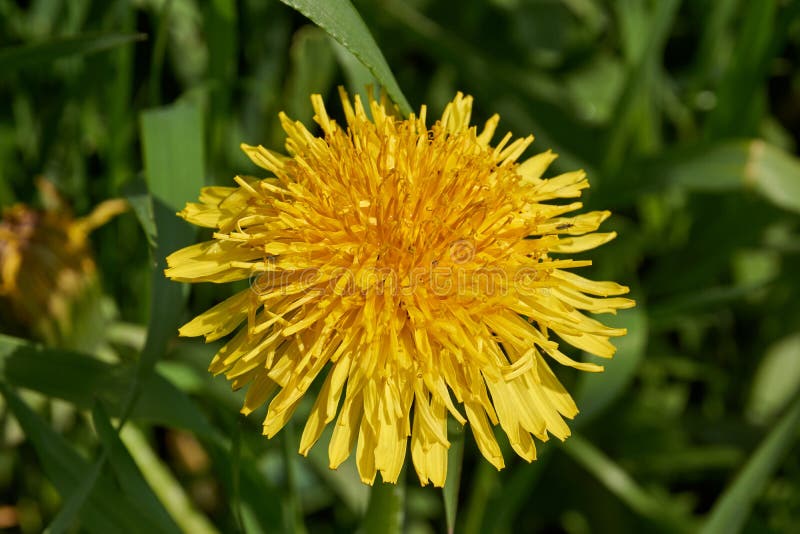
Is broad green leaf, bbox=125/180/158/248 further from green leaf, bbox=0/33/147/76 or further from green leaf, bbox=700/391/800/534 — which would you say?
green leaf, bbox=700/391/800/534

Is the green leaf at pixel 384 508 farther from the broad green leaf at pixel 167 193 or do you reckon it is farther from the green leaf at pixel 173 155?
the green leaf at pixel 173 155

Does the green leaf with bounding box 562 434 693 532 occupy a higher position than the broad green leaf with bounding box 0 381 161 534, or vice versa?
the broad green leaf with bounding box 0 381 161 534

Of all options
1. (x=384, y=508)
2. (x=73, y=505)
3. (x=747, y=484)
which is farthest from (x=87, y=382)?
(x=747, y=484)

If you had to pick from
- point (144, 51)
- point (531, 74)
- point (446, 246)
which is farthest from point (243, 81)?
point (446, 246)

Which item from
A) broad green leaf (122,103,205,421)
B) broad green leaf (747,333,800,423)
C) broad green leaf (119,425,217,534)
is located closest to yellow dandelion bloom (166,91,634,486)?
broad green leaf (122,103,205,421)

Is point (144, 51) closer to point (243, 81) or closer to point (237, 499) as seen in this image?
point (243, 81)

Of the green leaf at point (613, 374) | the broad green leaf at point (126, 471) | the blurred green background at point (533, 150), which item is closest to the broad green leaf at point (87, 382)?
the blurred green background at point (533, 150)
